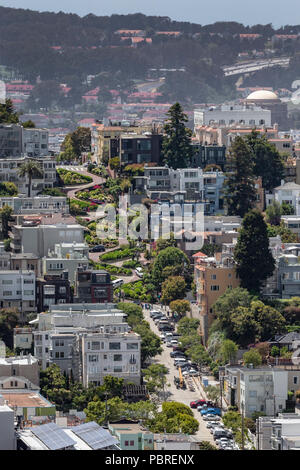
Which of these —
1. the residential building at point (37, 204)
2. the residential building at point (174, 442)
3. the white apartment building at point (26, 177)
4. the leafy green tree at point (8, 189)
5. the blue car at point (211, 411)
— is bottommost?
the blue car at point (211, 411)

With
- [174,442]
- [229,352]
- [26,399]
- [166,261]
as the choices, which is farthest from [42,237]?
[174,442]

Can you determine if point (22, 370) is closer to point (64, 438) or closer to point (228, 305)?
point (228, 305)

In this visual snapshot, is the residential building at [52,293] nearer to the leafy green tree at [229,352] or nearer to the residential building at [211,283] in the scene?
the residential building at [211,283]

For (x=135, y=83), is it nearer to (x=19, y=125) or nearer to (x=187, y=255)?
(x=19, y=125)

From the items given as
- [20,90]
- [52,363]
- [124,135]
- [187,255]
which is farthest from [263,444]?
[20,90]

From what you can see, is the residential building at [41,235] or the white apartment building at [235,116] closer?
the residential building at [41,235]

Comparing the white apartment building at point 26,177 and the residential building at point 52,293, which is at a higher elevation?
the white apartment building at point 26,177

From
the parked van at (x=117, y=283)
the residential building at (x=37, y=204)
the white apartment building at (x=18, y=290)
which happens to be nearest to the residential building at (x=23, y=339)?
the white apartment building at (x=18, y=290)
